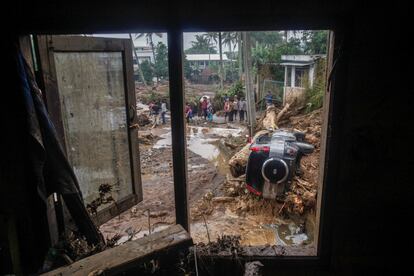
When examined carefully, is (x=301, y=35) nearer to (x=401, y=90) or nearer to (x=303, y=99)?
(x=303, y=99)

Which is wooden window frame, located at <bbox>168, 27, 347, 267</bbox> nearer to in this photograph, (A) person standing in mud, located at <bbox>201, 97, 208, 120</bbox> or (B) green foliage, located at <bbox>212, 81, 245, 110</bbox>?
(A) person standing in mud, located at <bbox>201, 97, 208, 120</bbox>

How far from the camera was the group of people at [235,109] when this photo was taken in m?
17.0

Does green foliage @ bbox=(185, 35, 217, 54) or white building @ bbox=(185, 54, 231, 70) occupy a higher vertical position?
green foliage @ bbox=(185, 35, 217, 54)

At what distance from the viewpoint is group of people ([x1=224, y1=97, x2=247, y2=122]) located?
17.0 metres

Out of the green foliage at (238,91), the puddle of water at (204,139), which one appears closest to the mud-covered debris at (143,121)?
the puddle of water at (204,139)

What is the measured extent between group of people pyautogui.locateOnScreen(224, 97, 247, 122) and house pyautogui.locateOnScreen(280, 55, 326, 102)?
2.83 meters

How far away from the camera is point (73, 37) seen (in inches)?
89.0

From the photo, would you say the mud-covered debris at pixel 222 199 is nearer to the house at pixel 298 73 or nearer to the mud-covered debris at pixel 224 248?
the mud-covered debris at pixel 224 248

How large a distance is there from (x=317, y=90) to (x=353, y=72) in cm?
1156

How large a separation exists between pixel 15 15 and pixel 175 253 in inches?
71.2

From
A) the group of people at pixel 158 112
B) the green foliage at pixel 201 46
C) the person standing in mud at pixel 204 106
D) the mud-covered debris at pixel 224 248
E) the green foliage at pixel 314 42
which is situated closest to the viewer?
the mud-covered debris at pixel 224 248

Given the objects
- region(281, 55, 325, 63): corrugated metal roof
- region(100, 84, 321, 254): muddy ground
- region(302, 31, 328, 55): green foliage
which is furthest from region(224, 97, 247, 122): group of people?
region(100, 84, 321, 254): muddy ground

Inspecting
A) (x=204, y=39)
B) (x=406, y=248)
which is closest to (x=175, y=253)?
(x=406, y=248)

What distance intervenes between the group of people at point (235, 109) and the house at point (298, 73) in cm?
283
